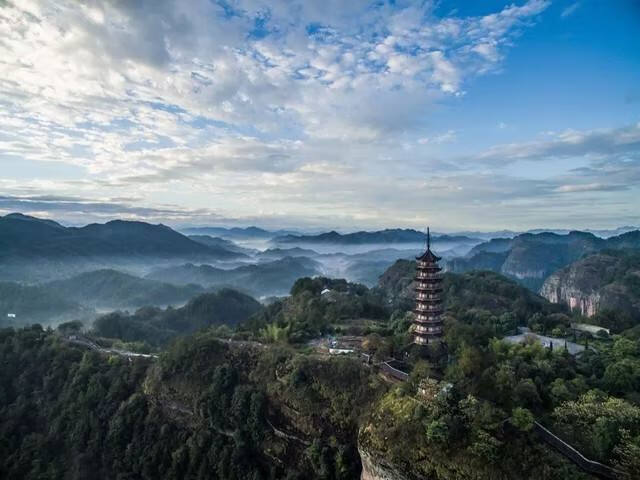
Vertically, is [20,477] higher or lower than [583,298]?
lower

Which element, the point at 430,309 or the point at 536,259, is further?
the point at 536,259

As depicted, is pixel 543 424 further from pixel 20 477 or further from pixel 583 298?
pixel 583 298

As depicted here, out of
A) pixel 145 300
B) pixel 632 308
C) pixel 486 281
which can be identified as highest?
pixel 486 281

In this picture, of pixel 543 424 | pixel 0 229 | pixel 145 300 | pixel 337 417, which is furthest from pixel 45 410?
pixel 0 229

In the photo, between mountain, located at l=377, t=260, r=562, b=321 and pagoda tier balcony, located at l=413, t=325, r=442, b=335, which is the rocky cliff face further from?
mountain, located at l=377, t=260, r=562, b=321

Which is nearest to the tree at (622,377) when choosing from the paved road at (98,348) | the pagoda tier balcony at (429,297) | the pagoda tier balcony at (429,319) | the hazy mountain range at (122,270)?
the pagoda tier balcony at (429,319)

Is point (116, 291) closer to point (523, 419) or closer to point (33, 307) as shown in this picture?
point (33, 307)

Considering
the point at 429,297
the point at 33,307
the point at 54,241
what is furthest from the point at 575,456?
the point at 54,241
